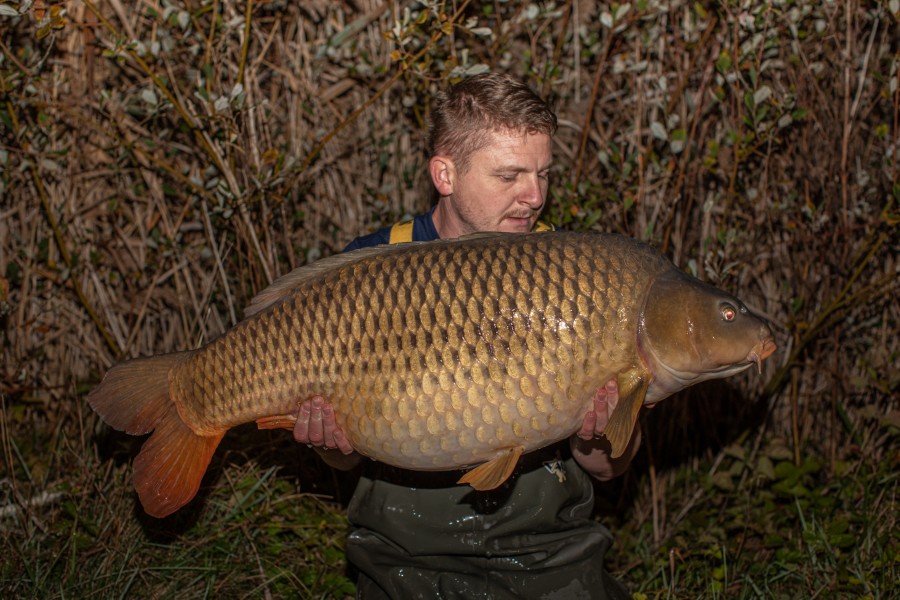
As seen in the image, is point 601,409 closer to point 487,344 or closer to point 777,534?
point 487,344

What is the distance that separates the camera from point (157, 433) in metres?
1.86

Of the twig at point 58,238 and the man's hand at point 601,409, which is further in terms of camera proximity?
the twig at point 58,238

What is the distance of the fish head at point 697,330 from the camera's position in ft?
5.38

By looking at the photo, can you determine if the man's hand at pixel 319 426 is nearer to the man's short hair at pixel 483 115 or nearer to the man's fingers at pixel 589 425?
the man's fingers at pixel 589 425

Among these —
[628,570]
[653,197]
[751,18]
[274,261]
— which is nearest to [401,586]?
[628,570]

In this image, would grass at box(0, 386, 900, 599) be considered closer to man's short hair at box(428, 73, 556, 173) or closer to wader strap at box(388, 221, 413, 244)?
wader strap at box(388, 221, 413, 244)

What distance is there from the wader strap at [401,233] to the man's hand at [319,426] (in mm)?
624

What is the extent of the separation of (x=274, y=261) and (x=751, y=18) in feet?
5.37

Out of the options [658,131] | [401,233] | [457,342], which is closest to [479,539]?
[457,342]

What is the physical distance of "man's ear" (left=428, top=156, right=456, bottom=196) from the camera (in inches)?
86.6

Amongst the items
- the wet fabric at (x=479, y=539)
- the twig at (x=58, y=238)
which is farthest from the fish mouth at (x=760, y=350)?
the twig at (x=58, y=238)

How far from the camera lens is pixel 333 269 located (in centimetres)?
181

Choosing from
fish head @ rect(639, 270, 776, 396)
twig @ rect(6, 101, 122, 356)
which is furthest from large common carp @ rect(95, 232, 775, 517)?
twig @ rect(6, 101, 122, 356)

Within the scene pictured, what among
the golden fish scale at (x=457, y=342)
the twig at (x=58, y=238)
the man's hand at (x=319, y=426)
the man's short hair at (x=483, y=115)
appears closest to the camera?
the golden fish scale at (x=457, y=342)
